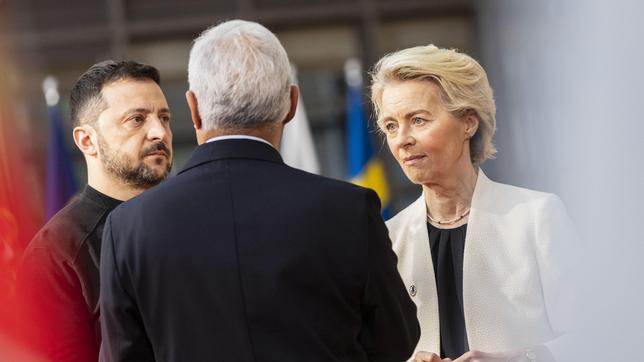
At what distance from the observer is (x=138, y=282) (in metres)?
1.92

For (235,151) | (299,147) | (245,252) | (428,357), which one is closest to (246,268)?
(245,252)

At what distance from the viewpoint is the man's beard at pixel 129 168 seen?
2.64 m

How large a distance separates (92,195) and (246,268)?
886 mm

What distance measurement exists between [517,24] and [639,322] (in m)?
7.15

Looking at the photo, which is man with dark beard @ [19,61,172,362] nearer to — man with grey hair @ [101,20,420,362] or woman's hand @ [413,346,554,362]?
man with grey hair @ [101,20,420,362]

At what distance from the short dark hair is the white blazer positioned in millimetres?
844

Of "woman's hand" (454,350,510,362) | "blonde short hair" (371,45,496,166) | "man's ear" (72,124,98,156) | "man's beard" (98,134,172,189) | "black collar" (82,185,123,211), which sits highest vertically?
"blonde short hair" (371,45,496,166)

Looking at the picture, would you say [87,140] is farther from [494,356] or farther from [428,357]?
[494,356]

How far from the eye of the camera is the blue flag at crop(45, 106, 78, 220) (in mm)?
7133

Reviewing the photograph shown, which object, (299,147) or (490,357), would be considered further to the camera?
(299,147)

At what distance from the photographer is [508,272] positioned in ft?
8.20

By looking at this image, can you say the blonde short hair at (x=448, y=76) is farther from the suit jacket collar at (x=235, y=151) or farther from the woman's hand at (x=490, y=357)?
the suit jacket collar at (x=235, y=151)

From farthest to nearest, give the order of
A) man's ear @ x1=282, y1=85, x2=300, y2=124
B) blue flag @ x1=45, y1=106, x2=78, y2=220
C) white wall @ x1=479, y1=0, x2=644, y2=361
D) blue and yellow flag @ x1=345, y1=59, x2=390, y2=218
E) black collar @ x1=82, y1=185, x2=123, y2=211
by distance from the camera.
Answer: blue and yellow flag @ x1=345, y1=59, x2=390, y2=218
blue flag @ x1=45, y1=106, x2=78, y2=220
black collar @ x1=82, y1=185, x2=123, y2=211
man's ear @ x1=282, y1=85, x2=300, y2=124
white wall @ x1=479, y1=0, x2=644, y2=361

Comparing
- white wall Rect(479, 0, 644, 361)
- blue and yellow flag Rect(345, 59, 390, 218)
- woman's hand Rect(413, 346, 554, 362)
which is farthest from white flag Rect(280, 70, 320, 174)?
white wall Rect(479, 0, 644, 361)
